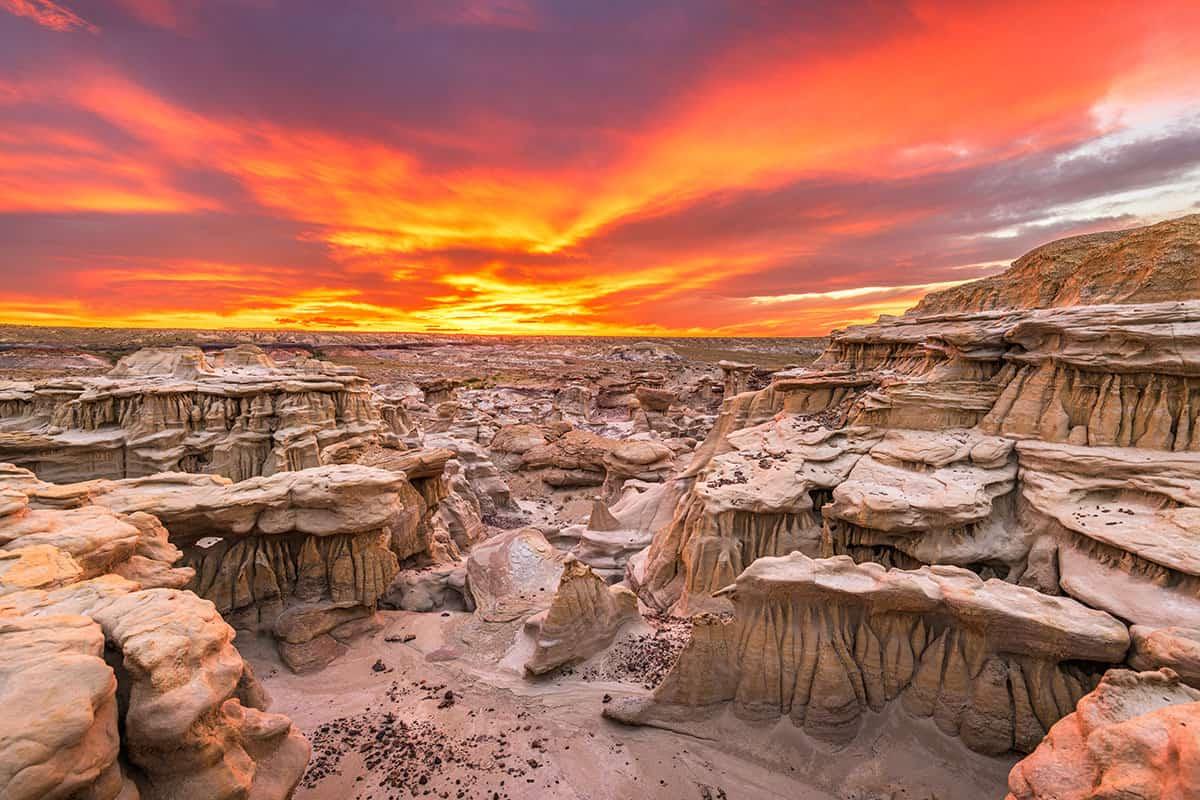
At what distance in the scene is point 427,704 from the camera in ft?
38.4

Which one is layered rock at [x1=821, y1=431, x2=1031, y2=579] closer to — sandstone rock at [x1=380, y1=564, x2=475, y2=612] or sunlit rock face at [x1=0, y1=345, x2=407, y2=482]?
sandstone rock at [x1=380, y1=564, x2=475, y2=612]

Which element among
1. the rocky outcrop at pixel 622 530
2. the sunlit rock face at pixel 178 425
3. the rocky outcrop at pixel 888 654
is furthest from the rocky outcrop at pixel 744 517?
the sunlit rock face at pixel 178 425

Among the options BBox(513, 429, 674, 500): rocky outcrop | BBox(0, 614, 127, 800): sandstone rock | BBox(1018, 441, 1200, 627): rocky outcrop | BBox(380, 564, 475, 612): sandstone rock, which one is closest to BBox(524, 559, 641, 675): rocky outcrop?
BBox(380, 564, 475, 612): sandstone rock

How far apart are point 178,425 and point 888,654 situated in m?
28.8

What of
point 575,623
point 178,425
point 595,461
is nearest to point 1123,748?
point 575,623

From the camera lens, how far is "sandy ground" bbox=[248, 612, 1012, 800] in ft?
30.1

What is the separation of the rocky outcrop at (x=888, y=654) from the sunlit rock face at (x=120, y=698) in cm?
748

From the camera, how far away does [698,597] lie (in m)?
15.2

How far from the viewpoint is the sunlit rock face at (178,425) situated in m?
21.0

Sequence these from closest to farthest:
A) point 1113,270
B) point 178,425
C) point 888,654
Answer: point 888,654
point 1113,270
point 178,425

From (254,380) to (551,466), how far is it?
61.8 ft

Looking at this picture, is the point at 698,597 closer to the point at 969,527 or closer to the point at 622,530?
the point at 622,530

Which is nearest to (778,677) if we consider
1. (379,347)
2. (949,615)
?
(949,615)

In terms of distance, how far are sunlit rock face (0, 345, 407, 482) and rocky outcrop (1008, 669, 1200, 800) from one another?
25106 millimetres
